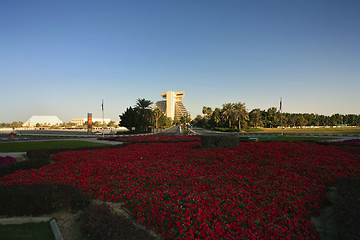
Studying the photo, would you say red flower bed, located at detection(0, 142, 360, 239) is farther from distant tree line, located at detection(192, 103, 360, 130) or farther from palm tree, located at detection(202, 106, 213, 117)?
palm tree, located at detection(202, 106, 213, 117)

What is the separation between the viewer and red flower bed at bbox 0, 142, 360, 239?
515 centimetres

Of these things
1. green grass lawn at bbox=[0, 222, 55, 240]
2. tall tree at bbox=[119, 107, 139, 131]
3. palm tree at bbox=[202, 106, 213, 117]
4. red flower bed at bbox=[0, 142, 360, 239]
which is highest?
palm tree at bbox=[202, 106, 213, 117]

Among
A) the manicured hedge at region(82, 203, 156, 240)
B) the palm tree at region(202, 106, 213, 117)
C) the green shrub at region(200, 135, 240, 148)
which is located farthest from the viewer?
the palm tree at region(202, 106, 213, 117)

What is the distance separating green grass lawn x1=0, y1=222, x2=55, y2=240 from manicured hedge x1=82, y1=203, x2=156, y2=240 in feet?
3.13

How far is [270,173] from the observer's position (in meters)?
9.88

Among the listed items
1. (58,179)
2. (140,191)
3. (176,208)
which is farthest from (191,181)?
(58,179)

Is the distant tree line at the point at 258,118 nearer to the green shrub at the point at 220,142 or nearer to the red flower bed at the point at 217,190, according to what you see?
the green shrub at the point at 220,142

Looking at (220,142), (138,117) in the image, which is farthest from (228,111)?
(220,142)

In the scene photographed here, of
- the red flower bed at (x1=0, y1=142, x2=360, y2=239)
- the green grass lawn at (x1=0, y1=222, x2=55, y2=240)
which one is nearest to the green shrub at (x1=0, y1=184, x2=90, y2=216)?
the green grass lawn at (x1=0, y1=222, x2=55, y2=240)

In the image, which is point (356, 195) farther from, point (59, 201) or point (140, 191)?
point (59, 201)

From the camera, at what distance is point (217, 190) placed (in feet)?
24.6

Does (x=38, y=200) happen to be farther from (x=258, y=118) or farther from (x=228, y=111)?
(x=258, y=118)

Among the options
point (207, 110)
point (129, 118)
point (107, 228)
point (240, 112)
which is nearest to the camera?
point (107, 228)

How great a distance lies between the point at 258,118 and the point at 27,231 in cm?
10113
